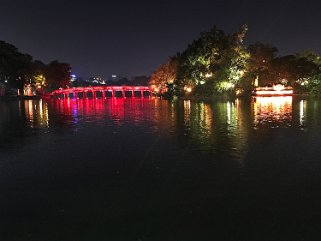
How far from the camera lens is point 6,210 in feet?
31.1

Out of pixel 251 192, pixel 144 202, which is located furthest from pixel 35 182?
pixel 251 192

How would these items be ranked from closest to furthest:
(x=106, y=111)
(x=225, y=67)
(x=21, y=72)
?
(x=106, y=111), (x=225, y=67), (x=21, y=72)

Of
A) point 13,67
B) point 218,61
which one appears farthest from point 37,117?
point 13,67

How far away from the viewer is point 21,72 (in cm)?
11162

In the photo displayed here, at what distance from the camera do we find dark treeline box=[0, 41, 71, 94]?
101m

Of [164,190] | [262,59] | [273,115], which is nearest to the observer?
[164,190]

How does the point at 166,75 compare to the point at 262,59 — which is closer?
the point at 262,59

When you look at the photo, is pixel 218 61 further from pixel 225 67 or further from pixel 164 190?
pixel 164 190

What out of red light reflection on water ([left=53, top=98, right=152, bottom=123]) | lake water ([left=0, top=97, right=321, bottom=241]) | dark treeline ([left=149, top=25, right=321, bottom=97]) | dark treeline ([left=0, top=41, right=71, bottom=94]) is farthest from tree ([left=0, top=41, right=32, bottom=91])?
lake water ([left=0, top=97, right=321, bottom=241])

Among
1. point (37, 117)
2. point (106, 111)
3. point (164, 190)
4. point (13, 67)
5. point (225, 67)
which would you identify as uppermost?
point (13, 67)

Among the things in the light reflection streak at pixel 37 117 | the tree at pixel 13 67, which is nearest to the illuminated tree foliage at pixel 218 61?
the light reflection streak at pixel 37 117

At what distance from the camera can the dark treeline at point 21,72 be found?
332 ft

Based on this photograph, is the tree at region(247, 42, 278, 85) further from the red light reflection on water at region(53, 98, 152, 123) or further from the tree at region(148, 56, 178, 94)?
the red light reflection on water at region(53, 98, 152, 123)

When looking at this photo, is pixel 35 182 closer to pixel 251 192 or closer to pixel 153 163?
pixel 153 163
